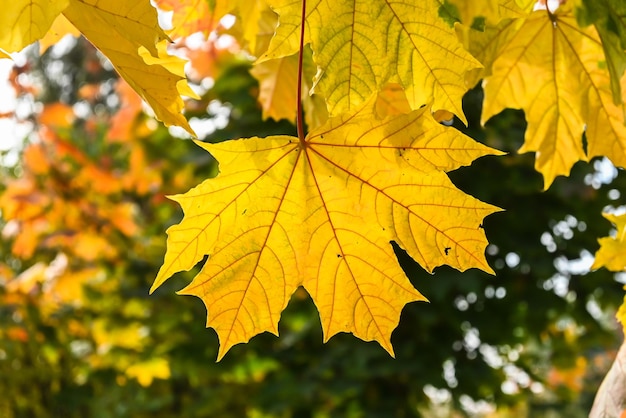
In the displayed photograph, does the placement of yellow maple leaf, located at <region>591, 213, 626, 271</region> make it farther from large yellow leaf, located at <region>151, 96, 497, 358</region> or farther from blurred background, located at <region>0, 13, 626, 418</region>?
blurred background, located at <region>0, 13, 626, 418</region>

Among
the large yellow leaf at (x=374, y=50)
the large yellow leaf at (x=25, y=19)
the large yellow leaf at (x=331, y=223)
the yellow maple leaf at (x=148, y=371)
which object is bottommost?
the large yellow leaf at (x=331, y=223)

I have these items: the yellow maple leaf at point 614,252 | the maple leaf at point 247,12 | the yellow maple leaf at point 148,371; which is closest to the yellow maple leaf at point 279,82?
the maple leaf at point 247,12

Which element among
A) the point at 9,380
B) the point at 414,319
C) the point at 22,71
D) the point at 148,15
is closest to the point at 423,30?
the point at 148,15

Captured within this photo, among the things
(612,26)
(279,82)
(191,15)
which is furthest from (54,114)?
(612,26)

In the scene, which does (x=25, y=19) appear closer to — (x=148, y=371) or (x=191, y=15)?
(x=191, y=15)

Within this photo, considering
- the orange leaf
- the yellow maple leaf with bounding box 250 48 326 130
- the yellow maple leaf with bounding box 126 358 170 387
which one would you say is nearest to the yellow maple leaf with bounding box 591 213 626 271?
the yellow maple leaf with bounding box 250 48 326 130

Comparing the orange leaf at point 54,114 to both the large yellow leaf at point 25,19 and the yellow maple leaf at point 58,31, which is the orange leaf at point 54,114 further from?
the large yellow leaf at point 25,19

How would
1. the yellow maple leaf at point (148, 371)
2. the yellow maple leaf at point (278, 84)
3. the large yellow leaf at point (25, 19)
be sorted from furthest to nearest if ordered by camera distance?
the yellow maple leaf at point (148, 371)
the yellow maple leaf at point (278, 84)
the large yellow leaf at point (25, 19)
